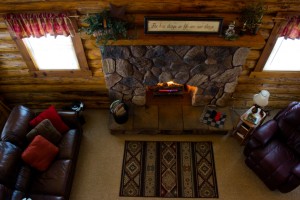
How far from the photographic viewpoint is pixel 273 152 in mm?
3660

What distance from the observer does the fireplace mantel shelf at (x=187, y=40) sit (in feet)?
10.6

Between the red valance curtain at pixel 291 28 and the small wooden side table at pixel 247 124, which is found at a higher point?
the red valance curtain at pixel 291 28

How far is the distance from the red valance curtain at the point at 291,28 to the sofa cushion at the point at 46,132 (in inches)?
147

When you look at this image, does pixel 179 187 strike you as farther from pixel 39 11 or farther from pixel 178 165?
pixel 39 11

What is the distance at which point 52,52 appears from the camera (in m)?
3.93

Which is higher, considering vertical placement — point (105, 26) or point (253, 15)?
point (253, 15)

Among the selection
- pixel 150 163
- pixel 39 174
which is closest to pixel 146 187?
pixel 150 163

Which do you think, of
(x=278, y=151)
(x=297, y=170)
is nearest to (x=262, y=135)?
(x=278, y=151)

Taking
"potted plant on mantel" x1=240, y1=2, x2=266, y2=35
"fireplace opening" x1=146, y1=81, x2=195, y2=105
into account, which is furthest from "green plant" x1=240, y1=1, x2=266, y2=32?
"fireplace opening" x1=146, y1=81, x2=195, y2=105

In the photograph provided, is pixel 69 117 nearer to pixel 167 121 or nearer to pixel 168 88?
pixel 167 121

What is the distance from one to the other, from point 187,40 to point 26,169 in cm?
297

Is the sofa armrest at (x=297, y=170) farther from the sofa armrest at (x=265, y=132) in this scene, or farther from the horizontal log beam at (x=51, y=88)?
the horizontal log beam at (x=51, y=88)

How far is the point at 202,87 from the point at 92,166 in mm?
2368

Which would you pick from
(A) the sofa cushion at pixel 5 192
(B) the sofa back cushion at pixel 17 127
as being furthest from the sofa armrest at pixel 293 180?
(B) the sofa back cushion at pixel 17 127
